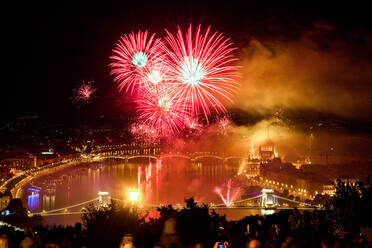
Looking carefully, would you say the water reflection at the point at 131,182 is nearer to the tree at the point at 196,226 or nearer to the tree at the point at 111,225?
the tree at the point at 111,225

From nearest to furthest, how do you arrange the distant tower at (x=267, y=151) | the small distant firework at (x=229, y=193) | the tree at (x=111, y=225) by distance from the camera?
the tree at (x=111, y=225), the small distant firework at (x=229, y=193), the distant tower at (x=267, y=151)

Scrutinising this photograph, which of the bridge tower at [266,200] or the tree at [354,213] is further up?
the tree at [354,213]

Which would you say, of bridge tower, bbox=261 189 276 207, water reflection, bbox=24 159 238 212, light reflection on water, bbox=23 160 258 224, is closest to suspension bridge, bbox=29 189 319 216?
bridge tower, bbox=261 189 276 207

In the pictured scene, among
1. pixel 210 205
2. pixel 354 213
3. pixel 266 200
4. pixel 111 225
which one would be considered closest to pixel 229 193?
pixel 266 200

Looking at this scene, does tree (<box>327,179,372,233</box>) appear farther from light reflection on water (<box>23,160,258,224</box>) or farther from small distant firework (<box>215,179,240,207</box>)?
small distant firework (<box>215,179,240,207</box>)

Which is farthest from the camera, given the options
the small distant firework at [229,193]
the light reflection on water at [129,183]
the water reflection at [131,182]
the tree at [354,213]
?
the small distant firework at [229,193]

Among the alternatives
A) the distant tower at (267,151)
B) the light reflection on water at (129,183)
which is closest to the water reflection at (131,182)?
the light reflection on water at (129,183)

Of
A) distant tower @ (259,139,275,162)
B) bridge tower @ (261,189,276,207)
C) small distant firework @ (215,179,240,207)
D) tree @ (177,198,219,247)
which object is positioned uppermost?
distant tower @ (259,139,275,162)

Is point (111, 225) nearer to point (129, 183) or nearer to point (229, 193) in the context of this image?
point (229, 193)

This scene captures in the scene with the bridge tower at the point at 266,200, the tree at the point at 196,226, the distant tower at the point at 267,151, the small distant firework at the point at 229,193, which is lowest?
the small distant firework at the point at 229,193
